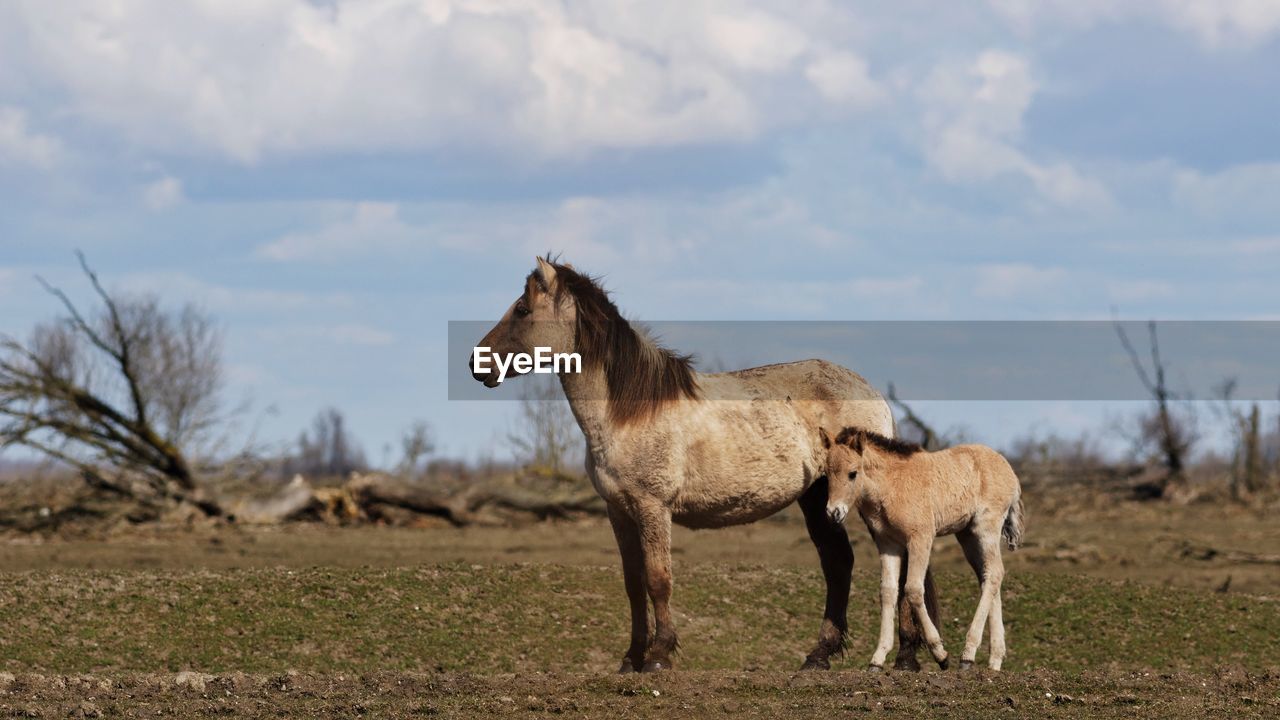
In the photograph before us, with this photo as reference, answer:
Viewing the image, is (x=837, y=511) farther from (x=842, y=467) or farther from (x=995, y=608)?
(x=995, y=608)

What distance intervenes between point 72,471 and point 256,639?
1708cm

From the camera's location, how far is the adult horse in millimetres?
8609

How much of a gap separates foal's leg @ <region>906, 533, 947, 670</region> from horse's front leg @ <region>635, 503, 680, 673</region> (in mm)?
1767

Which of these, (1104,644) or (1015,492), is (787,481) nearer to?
(1015,492)

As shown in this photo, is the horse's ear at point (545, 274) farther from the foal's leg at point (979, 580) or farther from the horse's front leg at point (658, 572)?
the foal's leg at point (979, 580)

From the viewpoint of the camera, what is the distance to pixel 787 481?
29.9ft

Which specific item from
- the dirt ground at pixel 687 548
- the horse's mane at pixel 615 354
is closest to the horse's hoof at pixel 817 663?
the horse's mane at pixel 615 354

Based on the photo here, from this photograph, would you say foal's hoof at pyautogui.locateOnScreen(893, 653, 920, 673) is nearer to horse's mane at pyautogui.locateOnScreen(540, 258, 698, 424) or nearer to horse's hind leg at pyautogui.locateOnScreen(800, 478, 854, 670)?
horse's hind leg at pyautogui.locateOnScreen(800, 478, 854, 670)

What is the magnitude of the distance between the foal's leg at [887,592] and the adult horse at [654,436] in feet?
1.25

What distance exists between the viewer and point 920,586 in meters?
9.06

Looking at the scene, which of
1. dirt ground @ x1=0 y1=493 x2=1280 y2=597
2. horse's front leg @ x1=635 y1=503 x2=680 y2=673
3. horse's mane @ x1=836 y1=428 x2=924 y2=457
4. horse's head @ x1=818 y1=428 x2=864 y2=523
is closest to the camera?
horse's front leg @ x1=635 y1=503 x2=680 y2=673

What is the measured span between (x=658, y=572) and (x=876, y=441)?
1898mm

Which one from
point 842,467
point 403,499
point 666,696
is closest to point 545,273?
point 842,467

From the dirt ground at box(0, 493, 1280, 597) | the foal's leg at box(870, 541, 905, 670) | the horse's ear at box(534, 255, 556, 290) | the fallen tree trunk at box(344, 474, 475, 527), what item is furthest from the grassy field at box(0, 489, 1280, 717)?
the fallen tree trunk at box(344, 474, 475, 527)
